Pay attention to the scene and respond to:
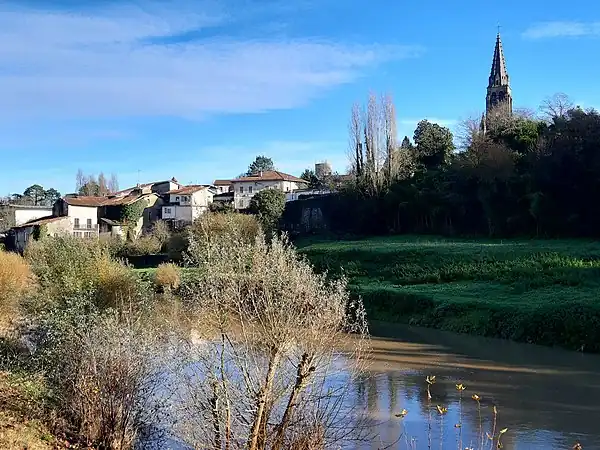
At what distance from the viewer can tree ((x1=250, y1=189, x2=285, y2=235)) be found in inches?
1938

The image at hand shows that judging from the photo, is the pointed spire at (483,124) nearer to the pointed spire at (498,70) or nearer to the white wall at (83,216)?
the pointed spire at (498,70)

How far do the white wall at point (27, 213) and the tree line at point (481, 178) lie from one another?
109 feet

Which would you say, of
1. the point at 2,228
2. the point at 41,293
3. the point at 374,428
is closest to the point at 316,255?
the point at 41,293

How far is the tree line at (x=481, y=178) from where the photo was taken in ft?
109

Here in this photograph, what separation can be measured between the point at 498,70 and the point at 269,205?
37637mm

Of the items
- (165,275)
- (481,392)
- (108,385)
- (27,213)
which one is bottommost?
(481,392)

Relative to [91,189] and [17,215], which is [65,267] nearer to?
[17,215]

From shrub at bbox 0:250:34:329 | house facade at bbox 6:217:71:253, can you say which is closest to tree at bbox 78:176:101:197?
house facade at bbox 6:217:71:253

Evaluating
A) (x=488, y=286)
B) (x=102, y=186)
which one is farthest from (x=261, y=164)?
(x=488, y=286)

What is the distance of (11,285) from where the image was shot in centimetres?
1702

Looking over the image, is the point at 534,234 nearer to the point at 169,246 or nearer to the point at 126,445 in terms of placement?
the point at 169,246

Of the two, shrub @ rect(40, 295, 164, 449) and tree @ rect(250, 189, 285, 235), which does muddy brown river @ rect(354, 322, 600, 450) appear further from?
tree @ rect(250, 189, 285, 235)

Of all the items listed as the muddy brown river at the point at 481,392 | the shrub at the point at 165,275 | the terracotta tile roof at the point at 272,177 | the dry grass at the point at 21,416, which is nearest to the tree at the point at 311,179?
the terracotta tile roof at the point at 272,177

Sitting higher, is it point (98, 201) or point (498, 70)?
point (498, 70)
